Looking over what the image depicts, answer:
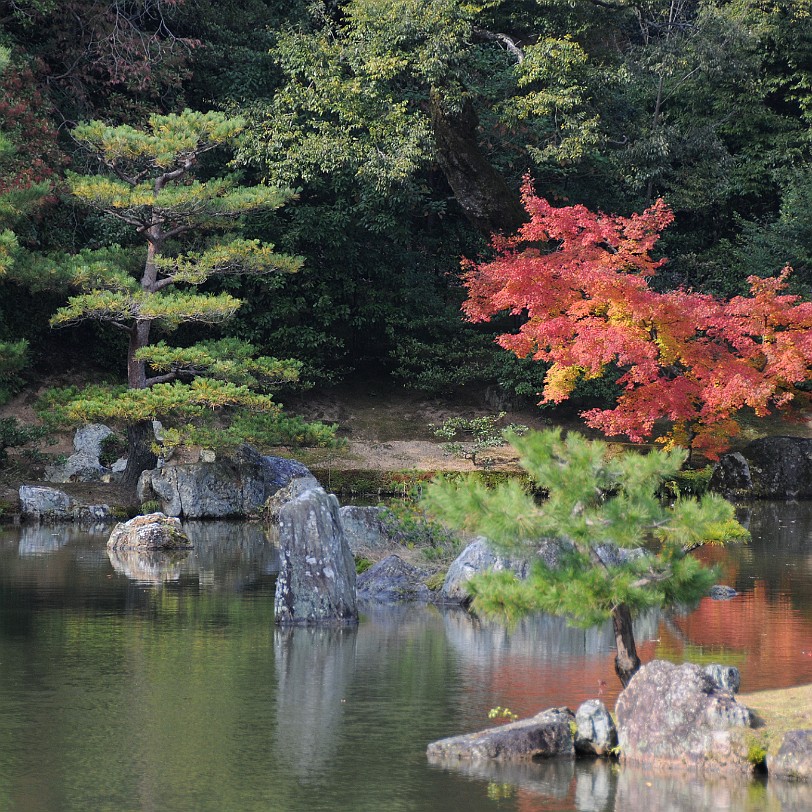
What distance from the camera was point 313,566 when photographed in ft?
38.0

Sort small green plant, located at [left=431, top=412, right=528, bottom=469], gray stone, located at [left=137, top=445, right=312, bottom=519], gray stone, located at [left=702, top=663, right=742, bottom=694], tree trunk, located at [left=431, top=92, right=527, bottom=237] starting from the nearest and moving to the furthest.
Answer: gray stone, located at [left=702, top=663, right=742, bottom=694]
gray stone, located at [left=137, top=445, right=312, bottom=519]
small green plant, located at [left=431, top=412, right=528, bottom=469]
tree trunk, located at [left=431, top=92, right=527, bottom=237]

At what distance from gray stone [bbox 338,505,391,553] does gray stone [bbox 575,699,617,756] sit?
8.04 meters

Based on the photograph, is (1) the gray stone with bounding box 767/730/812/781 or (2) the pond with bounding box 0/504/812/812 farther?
(1) the gray stone with bounding box 767/730/812/781

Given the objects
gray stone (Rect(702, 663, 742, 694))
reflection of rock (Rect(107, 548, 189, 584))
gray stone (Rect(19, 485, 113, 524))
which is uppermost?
gray stone (Rect(19, 485, 113, 524))

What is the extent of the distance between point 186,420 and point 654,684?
14.0 meters

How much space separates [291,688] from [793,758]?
3.64 metres

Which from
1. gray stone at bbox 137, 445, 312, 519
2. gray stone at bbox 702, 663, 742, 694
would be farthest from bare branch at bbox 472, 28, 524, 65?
gray stone at bbox 702, 663, 742, 694

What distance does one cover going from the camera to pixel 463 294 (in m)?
29.4

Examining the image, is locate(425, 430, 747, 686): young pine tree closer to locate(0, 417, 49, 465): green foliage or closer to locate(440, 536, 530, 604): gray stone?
locate(440, 536, 530, 604): gray stone

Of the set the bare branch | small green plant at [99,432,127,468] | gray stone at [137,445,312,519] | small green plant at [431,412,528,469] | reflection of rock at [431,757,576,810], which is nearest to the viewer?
reflection of rock at [431,757,576,810]

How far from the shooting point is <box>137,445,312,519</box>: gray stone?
20.0 meters

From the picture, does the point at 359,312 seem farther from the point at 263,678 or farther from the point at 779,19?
the point at 263,678

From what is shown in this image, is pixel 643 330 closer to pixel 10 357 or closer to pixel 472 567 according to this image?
pixel 472 567

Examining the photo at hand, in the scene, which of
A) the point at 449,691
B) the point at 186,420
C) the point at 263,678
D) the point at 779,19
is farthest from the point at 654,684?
the point at 779,19
